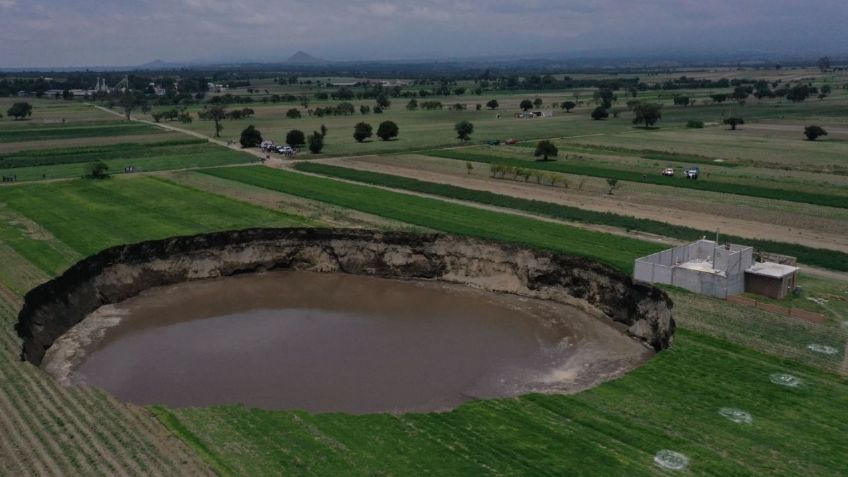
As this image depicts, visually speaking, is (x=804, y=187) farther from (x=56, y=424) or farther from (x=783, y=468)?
(x=56, y=424)

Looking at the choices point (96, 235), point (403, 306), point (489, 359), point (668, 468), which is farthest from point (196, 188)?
point (668, 468)

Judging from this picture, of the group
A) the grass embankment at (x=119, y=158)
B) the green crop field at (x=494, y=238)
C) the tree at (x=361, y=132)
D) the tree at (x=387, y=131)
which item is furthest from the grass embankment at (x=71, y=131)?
the tree at (x=387, y=131)

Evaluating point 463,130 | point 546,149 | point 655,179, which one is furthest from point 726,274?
point 463,130

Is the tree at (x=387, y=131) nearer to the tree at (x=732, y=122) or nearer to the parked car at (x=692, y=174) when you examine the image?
the parked car at (x=692, y=174)

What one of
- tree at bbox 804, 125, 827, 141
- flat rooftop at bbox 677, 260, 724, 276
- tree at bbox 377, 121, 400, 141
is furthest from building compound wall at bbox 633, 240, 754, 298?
tree at bbox 804, 125, 827, 141

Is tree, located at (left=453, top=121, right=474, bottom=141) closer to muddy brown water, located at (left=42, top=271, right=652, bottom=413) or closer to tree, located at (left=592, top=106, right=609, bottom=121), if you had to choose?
tree, located at (left=592, top=106, right=609, bottom=121)

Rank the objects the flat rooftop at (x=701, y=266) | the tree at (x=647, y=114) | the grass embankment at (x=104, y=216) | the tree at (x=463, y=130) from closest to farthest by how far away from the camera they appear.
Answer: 1. the flat rooftop at (x=701, y=266)
2. the grass embankment at (x=104, y=216)
3. the tree at (x=463, y=130)
4. the tree at (x=647, y=114)

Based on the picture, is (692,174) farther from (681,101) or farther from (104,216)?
(681,101)
